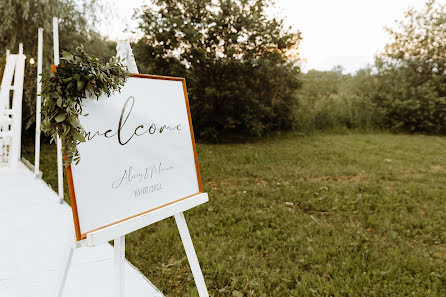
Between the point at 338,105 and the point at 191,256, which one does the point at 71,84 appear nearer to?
the point at 191,256

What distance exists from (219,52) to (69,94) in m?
7.20

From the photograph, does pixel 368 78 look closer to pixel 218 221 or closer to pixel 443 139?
pixel 443 139

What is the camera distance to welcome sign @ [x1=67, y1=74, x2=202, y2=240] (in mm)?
1230

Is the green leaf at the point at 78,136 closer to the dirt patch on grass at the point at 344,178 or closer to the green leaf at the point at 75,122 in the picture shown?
the green leaf at the point at 75,122

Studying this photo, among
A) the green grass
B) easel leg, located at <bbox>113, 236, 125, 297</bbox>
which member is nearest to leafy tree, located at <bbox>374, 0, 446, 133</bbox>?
the green grass

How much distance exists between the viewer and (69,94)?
120 cm

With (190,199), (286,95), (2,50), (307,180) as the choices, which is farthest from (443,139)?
(2,50)

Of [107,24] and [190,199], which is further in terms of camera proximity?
[107,24]

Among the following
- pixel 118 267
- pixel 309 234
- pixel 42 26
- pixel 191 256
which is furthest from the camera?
pixel 42 26

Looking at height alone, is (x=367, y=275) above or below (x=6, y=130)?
below

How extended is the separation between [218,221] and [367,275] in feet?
4.49

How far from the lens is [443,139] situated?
30.3 ft

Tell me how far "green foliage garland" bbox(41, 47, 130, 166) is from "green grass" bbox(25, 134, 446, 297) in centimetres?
119

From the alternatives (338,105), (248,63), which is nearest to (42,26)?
(248,63)
